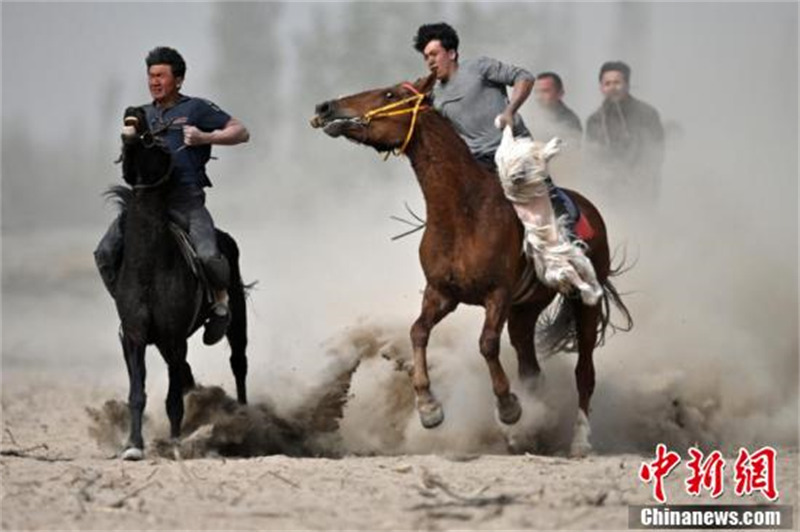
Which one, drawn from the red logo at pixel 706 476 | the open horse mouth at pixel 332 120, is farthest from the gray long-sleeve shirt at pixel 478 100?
the red logo at pixel 706 476

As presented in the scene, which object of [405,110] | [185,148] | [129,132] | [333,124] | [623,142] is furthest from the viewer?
[623,142]

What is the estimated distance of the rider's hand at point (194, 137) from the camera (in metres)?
11.2

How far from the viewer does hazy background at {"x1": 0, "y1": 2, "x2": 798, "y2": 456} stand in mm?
13172

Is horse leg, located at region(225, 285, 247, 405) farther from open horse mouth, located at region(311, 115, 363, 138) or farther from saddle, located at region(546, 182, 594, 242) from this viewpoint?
saddle, located at region(546, 182, 594, 242)

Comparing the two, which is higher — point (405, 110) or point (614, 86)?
point (614, 86)

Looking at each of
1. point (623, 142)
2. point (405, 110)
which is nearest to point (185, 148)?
point (405, 110)

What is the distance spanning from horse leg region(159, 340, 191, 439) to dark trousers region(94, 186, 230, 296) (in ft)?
1.55

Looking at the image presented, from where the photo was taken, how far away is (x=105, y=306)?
64.6 ft

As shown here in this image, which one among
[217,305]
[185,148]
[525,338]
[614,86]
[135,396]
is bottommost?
[135,396]

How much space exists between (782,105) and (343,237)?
15.2ft

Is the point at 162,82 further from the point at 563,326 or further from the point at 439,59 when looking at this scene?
the point at 563,326

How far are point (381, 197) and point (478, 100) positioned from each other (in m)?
6.73

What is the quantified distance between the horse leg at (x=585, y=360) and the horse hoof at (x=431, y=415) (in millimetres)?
1122

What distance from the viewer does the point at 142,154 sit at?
10.9 m
